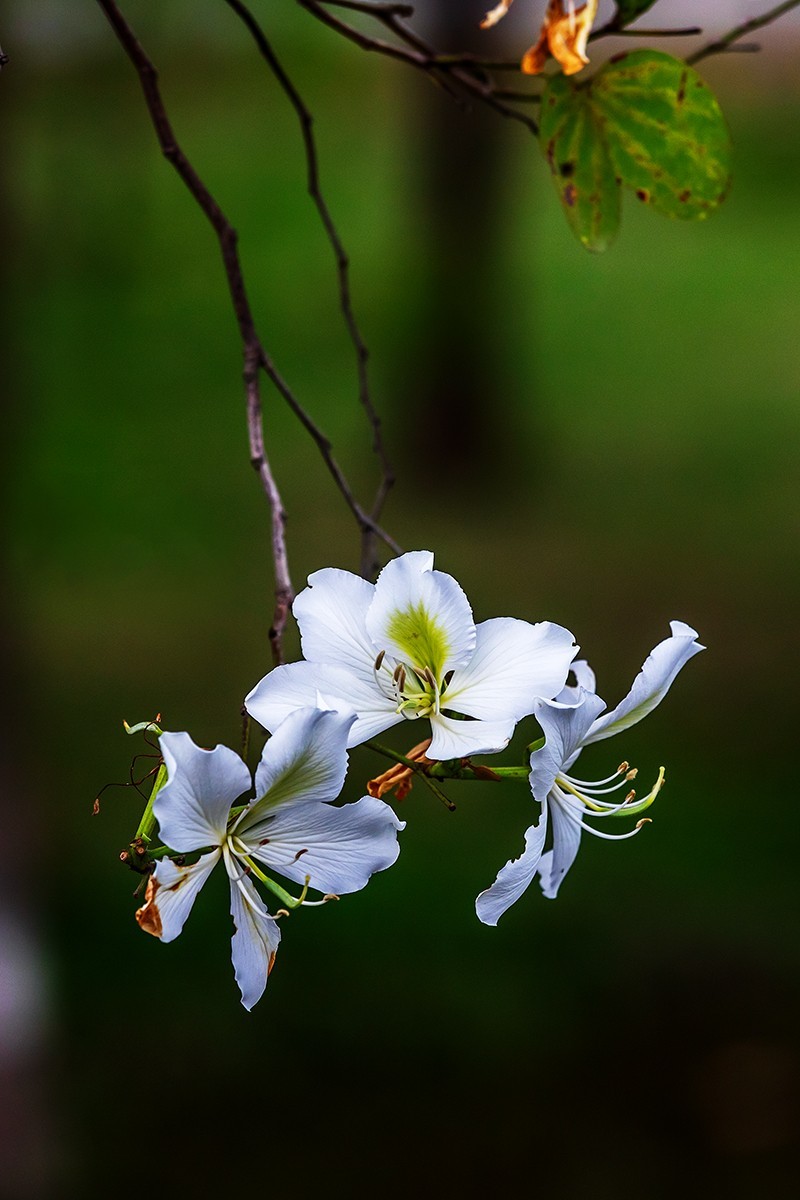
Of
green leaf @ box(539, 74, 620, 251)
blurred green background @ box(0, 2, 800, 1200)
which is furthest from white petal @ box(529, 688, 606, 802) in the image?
blurred green background @ box(0, 2, 800, 1200)

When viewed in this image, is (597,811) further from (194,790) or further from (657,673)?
(194,790)

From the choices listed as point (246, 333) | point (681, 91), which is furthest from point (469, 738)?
point (681, 91)

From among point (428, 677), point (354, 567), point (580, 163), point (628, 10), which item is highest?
point (628, 10)

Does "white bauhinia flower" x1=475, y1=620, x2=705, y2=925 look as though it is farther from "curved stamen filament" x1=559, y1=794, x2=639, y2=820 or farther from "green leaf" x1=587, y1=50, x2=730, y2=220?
"green leaf" x1=587, y1=50, x2=730, y2=220

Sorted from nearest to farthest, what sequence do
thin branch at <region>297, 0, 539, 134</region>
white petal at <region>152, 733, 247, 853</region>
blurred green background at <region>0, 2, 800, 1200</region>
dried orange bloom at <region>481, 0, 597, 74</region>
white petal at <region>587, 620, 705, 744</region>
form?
white petal at <region>152, 733, 247, 853</region>
white petal at <region>587, 620, 705, 744</region>
dried orange bloom at <region>481, 0, 597, 74</region>
thin branch at <region>297, 0, 539, 134</region>
blurred green background at <region>0, 2, 800, 1200</region>

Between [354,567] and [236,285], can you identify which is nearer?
[236,285]

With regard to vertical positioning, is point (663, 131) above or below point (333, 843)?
above

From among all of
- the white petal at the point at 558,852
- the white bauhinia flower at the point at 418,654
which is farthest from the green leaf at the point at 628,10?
the white petal at the point at 558,852
